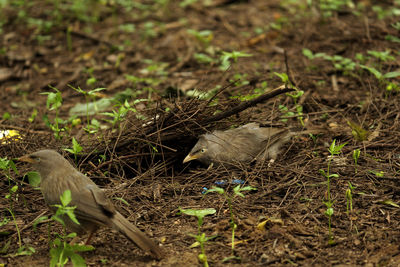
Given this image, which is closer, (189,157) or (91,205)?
(91,205)

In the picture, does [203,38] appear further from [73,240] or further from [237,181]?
[73,240]

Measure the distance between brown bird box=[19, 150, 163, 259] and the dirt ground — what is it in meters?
0.24

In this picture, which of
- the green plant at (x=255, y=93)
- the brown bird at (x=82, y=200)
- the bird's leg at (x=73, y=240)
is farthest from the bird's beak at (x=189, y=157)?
the bird's leg at (x=73, y=240)

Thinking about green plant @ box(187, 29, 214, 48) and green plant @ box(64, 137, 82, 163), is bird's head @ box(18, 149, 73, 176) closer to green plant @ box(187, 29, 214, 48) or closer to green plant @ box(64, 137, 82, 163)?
green plant @ box(64, 137, 82, 163)

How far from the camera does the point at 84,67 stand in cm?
981

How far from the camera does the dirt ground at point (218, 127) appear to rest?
4.66 metres

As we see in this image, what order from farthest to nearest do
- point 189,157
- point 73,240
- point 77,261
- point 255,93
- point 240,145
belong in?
point 255,93 → point 240,145 → point 189,157 → point 73,240 → point 77,261

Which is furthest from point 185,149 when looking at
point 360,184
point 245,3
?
point 245,3

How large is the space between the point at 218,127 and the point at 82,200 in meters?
2.35

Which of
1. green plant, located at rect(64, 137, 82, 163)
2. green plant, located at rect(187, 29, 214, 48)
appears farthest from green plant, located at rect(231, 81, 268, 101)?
green plant, located at rect(187, 29, 214, 48)

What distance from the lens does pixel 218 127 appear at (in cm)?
639

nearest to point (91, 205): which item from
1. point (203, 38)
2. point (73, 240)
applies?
point (73, 240)

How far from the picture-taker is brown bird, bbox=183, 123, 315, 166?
5.96 m

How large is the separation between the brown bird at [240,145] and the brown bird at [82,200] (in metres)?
1.53
